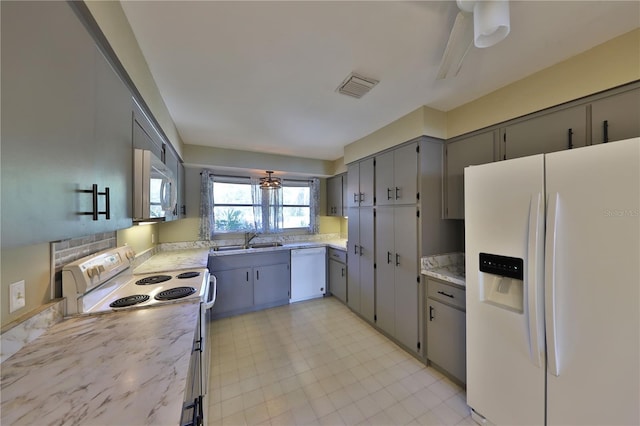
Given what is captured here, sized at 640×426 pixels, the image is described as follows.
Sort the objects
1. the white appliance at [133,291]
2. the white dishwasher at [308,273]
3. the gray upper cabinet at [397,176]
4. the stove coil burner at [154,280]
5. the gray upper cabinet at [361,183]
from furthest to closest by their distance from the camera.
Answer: the white dishwasher at [308,273]
the gray upper cabinet at [361,183]
the gray upper cabinet at [397,176]
the stove coil burner at [154,280]
the white appliance at [133,291]

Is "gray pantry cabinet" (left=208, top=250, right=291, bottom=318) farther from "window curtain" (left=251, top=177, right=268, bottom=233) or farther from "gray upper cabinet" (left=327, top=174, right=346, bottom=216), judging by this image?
"gray upper cabinet" (left=327, top=174, right=346, bottom=216)

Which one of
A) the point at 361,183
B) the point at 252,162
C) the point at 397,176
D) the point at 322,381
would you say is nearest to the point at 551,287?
the point at 397,176

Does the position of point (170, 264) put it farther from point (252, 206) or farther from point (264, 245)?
point (252, 206)

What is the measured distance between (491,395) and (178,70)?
315 centimetres

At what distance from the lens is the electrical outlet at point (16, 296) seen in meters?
0.91

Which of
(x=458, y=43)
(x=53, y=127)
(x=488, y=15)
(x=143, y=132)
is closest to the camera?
(x=53, y=127)

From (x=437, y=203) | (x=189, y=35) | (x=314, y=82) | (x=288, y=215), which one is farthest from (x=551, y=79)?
(x=288, y=215)

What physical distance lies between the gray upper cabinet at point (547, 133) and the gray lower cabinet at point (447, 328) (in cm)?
123

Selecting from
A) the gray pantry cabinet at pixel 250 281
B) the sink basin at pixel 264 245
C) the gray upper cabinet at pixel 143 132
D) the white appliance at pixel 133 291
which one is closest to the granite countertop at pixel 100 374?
the white appliance at pixel 133 291

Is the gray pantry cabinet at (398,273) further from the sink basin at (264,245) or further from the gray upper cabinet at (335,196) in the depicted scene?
the sink basin at (264,245)

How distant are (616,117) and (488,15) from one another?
1.20 meters

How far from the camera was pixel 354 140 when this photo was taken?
126 inches

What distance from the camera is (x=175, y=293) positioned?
5.24 feet

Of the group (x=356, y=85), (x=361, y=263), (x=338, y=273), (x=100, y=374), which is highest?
(x=356, y=85)
